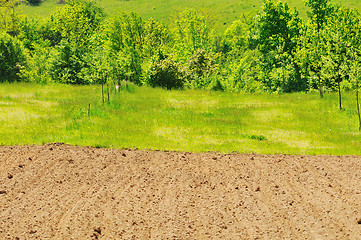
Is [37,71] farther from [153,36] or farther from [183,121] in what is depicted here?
[183,121]

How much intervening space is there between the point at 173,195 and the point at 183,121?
1147 centimetres

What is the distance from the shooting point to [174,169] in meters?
13.4

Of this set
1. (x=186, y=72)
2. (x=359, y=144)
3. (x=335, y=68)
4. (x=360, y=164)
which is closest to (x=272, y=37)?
(x=186, y=72)

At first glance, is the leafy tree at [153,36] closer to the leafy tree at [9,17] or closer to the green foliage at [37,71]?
the green foliage at [37,71]

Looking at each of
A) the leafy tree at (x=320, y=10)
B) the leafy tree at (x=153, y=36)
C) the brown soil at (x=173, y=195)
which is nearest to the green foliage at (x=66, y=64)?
the leafy tree at (x=153, y=36)

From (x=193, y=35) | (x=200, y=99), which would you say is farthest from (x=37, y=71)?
(x=193, y=35)

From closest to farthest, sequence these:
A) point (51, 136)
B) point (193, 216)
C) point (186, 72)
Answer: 1. point (193, 216)
2. point (51, 136)
3. point (186, 72)

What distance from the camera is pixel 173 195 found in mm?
11156

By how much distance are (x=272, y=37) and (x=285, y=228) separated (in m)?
39.4

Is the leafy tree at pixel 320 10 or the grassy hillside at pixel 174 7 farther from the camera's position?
the grassy hillside at pixel 174 7

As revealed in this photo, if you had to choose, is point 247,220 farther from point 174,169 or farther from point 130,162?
point 130,162

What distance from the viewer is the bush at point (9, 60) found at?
41438 millimetres

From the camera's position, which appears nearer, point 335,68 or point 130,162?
point 130,162

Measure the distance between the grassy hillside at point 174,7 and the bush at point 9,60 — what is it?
62056 millimetres
